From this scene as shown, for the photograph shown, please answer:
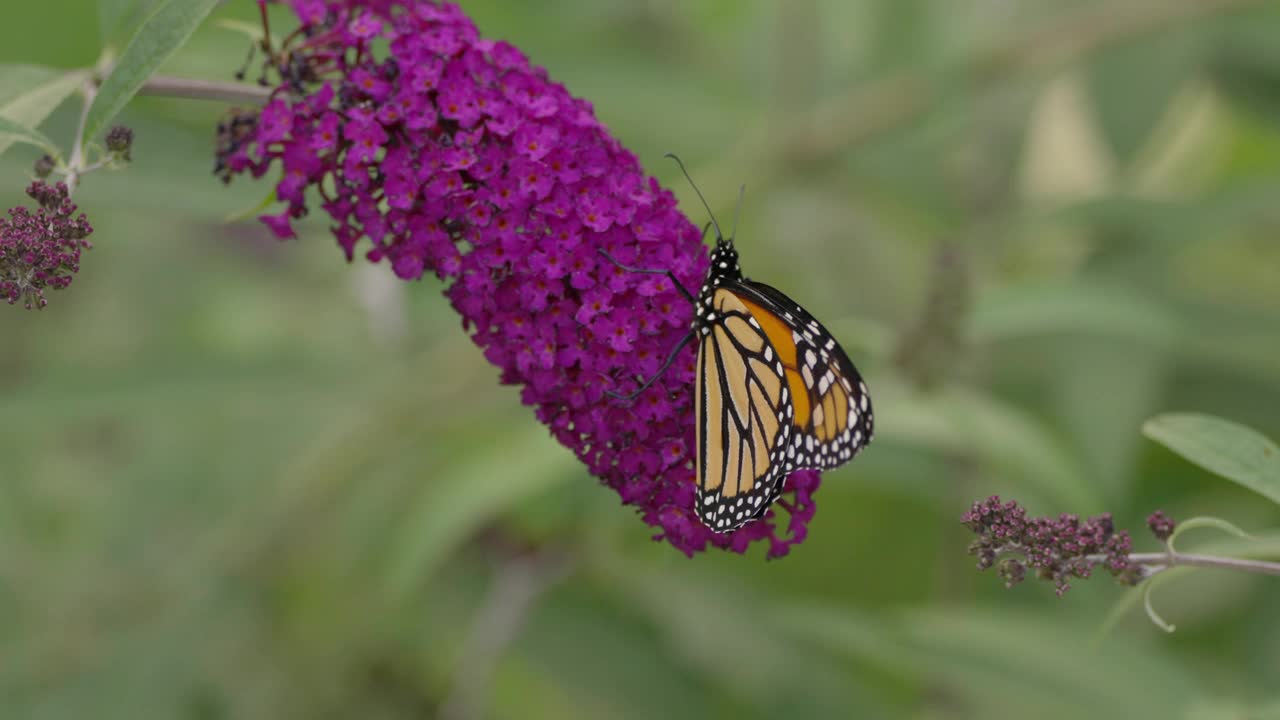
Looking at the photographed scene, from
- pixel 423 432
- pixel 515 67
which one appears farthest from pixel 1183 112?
pixel 515 67

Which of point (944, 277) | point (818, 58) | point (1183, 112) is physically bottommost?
point (944, 277)

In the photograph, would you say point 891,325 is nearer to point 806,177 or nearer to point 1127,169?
point 806,177

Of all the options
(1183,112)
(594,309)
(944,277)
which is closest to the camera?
(594,309)

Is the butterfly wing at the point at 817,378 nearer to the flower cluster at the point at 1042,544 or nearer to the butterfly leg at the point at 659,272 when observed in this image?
the butterfly leg at the point at 659,272

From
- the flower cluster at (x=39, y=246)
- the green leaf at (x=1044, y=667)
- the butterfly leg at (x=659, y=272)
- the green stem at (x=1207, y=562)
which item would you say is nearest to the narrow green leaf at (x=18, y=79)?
the flower cluster at (x=39, y=246)

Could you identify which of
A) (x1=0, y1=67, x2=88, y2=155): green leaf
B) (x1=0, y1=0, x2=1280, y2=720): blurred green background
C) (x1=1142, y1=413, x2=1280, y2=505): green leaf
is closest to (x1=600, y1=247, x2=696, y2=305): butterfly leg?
(x1=1142, y1=413, x2=1280, y2=505): green leaf

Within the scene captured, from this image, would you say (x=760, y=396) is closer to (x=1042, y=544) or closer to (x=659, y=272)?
(x=659, y=272)
